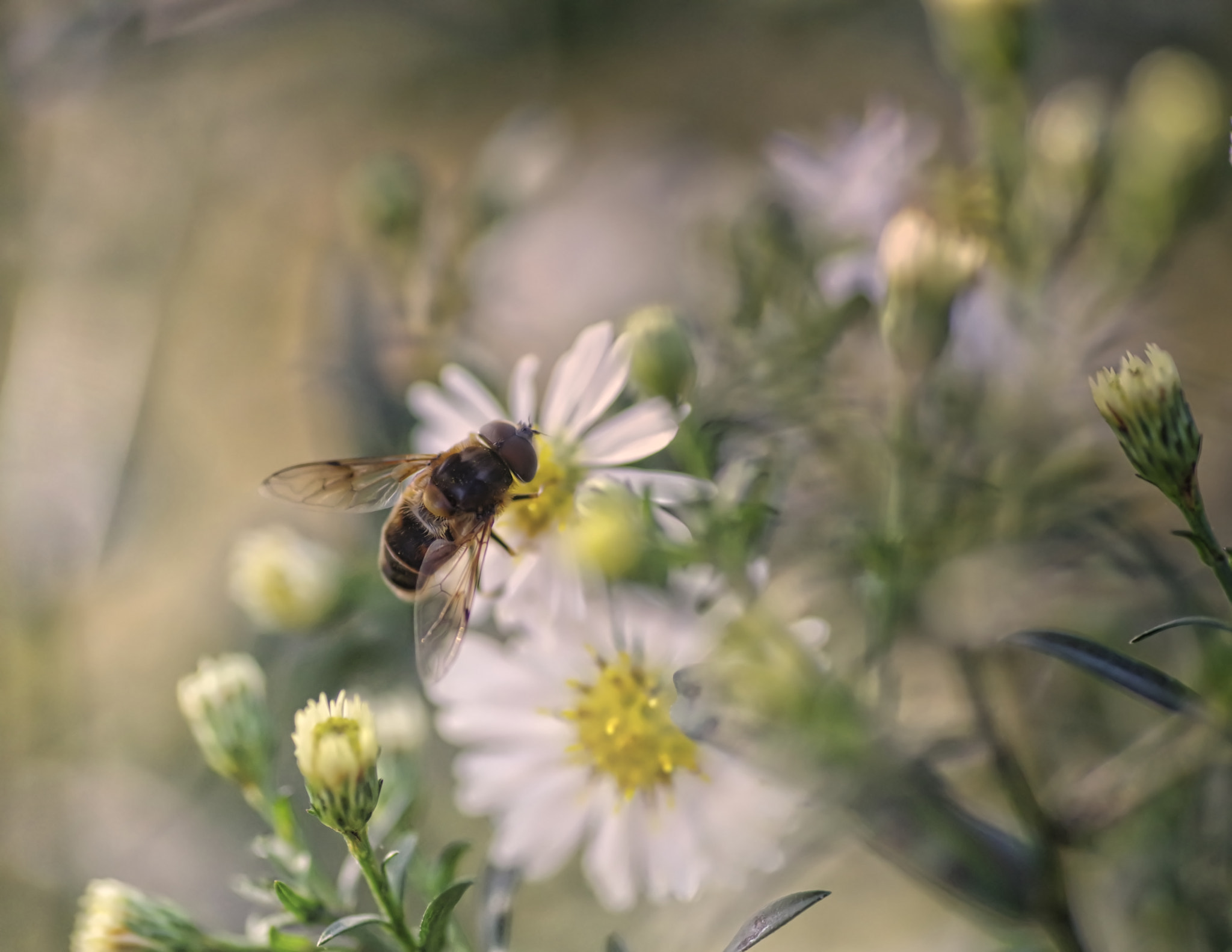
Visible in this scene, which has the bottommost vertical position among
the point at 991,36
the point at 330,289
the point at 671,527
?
the point at 671,527

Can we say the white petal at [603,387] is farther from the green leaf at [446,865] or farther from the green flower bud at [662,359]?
the green leaf at [446,865]

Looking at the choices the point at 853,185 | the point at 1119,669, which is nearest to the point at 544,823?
the point at 1119,669

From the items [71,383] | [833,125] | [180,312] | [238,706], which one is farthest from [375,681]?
[180,312]

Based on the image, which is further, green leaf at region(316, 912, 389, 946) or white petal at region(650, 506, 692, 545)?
white petal at region(650, 506, 692, 545)

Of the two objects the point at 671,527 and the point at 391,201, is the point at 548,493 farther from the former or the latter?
the point at 391,201

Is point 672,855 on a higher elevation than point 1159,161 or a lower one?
lower

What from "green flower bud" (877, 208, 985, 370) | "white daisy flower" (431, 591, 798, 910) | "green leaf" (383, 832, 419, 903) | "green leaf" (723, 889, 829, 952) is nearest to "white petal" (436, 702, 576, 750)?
"white daisy flower" (431, 591, 798, 910)

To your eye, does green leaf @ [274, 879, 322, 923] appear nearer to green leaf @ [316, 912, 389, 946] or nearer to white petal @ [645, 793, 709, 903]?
green leaf @ [316, 912, 389, 946]
